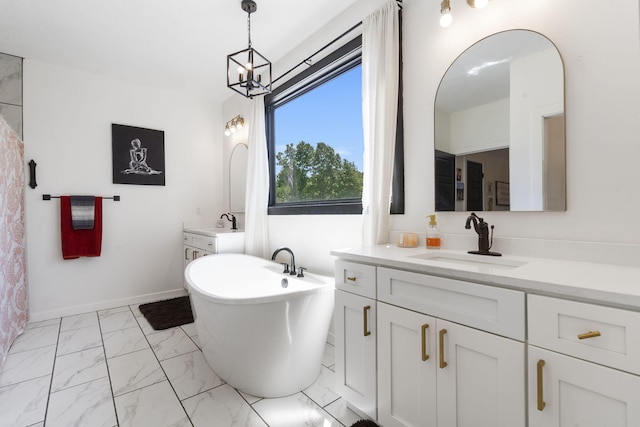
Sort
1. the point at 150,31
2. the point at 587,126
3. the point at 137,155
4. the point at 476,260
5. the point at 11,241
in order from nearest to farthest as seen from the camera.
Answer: the point at 587,126 < the point at 476,260 < the point at 11,241 < the point at 150,31 < the point at 137,155

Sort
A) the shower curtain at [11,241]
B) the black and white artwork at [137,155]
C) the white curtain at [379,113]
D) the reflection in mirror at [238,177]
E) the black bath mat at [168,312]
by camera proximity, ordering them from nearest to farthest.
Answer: the white curtain at [379,113] < the shower curtain at [11,241] < the black bath mat at [168,312] < the black and white artwork at [137,155] < the reflection in mirror at [238,177]

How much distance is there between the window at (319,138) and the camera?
2352mm

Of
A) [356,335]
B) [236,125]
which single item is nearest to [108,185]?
[236,125]

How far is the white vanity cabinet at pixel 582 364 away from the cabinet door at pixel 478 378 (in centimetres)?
4

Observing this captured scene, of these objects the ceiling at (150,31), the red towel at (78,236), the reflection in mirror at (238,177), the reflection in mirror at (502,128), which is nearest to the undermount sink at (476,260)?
the reflection in mirror at (502,128)

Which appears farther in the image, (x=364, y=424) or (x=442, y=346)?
(x=364, y=424)

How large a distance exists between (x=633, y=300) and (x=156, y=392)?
2.21m

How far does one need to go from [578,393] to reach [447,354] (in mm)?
372

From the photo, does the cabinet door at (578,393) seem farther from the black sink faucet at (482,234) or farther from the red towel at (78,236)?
the red towel at (78,236)

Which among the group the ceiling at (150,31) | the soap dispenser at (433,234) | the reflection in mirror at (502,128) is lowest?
the soap dispenser at (433,234)

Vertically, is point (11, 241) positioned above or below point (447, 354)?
above

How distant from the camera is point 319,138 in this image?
2.79 metres

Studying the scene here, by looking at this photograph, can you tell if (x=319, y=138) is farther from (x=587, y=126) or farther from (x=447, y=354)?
(x=447, y=354)

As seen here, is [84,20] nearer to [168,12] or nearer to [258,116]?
[168,12]
